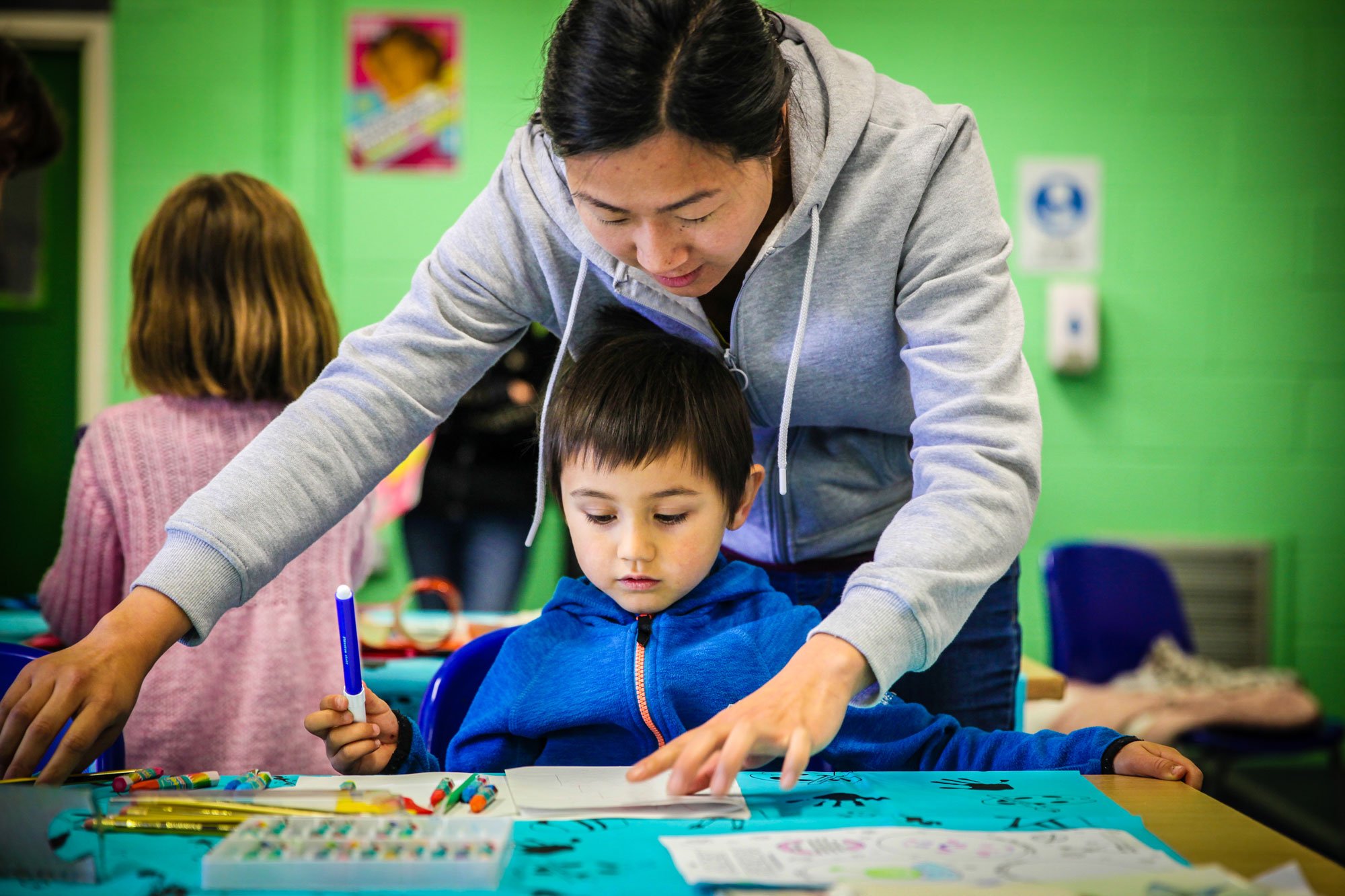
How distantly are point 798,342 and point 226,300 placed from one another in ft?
3.05

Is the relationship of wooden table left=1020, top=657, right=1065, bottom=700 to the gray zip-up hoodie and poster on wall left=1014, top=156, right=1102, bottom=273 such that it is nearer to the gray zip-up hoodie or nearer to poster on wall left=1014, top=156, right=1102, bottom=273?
the gray zip-up hoodie

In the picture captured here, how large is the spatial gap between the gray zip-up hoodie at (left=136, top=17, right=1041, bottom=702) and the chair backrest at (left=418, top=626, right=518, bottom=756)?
0.25 meters

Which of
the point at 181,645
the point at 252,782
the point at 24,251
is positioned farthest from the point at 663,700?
the point at 24,251

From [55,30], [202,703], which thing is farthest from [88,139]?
[202,703]

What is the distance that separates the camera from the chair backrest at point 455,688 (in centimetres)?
124

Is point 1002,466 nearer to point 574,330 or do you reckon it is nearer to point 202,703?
point 574,330

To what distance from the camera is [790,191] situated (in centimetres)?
113

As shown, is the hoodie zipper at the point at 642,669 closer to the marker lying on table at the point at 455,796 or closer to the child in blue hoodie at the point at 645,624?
the child in blue hoodie at the point at 645,624

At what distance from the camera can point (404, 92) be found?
3.75 metres

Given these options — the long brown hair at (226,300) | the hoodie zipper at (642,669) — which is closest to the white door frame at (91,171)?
the long brown hair at (226,300)

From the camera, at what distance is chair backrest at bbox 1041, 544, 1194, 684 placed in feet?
10.4

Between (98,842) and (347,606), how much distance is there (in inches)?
9.9

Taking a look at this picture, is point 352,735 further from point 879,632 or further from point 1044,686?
point 1044,686

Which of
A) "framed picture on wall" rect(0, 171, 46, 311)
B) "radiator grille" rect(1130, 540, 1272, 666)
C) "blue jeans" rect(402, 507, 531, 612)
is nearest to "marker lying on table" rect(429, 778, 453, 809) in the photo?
"blue jeans" rect(402, 507, 531, 612)
